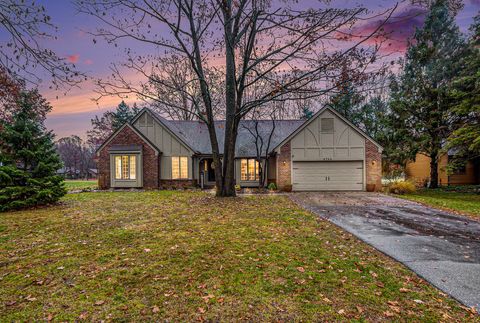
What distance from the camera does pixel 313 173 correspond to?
1675cm

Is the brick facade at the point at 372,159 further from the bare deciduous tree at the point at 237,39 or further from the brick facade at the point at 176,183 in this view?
the brick facade at the point at 176,183

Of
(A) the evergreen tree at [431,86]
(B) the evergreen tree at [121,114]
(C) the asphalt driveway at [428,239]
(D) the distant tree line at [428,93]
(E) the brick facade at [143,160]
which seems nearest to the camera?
(C) the asphalt driveway at [428,239]

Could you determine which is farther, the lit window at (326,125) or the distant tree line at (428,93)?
the distant tree line at (428,93)

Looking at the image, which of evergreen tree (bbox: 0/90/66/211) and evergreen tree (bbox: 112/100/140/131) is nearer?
evergreen tree (bbox: 0/90/66/211)

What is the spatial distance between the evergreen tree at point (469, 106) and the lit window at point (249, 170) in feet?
39.9

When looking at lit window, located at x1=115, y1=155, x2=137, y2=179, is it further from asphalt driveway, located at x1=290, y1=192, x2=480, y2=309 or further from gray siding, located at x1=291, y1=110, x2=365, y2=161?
asphalt driveway, located at x1=290, y1=192, x2=480, y2=309

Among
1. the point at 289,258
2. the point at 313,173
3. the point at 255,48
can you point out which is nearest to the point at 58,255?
the point at 289,258

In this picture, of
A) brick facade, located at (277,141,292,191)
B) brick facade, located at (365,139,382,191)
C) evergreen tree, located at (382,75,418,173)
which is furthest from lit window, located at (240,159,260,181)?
evergreen tree, located at (382,75,418,173)

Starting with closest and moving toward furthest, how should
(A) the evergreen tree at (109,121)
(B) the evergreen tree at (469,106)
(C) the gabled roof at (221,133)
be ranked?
(B) the evergreen tree at (469,106) → (C) the gabled roof at (221,133) → (A) the evergreen tree at (109,121)

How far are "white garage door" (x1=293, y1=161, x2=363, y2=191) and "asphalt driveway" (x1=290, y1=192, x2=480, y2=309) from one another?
680 cm

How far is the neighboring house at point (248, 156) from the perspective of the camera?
16.5 metres

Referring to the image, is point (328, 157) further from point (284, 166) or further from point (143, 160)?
point (143, 160)

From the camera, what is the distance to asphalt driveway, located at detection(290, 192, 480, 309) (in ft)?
12.0

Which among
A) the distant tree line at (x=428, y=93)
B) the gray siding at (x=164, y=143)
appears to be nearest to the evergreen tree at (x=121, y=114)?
the gray siding at (x=164, y=143)
